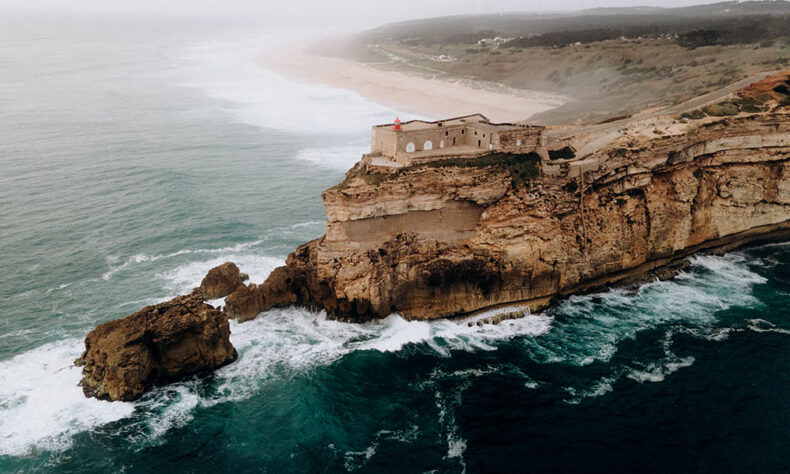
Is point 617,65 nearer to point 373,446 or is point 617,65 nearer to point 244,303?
point 244,303

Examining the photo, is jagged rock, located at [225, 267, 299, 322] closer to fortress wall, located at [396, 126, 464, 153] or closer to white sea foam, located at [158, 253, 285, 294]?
white sea foam, located at [158, 253, 285, 294]

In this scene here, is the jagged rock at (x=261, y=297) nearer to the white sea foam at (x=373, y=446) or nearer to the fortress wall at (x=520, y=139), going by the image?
the white sea foam at (x=373, y=446)

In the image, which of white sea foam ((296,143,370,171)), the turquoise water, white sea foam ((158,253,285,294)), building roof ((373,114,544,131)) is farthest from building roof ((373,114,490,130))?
white sea foam ((296,143,370,171))

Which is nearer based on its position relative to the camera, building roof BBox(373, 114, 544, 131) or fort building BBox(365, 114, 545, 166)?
fort building BBox(365, 114, 545, 166)

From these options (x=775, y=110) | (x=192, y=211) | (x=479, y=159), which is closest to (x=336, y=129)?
(x=192, y=211)

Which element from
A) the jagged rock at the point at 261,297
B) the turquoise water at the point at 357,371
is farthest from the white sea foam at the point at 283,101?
the jagged rock at the point at 261,297

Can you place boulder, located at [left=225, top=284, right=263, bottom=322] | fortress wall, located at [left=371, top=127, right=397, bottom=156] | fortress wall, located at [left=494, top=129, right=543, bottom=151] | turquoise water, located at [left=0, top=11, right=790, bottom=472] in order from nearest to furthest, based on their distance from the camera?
turquoise water, located at [left=0, top=11, right=790, bottom=472], boulder, located at [left=225, top=284, right=263, bottom=322], fortress wall, located at [left=494, top=129, right=543, bottom=151], fortress wall, located at [left=371, top=127, right=397, bottom=156]
